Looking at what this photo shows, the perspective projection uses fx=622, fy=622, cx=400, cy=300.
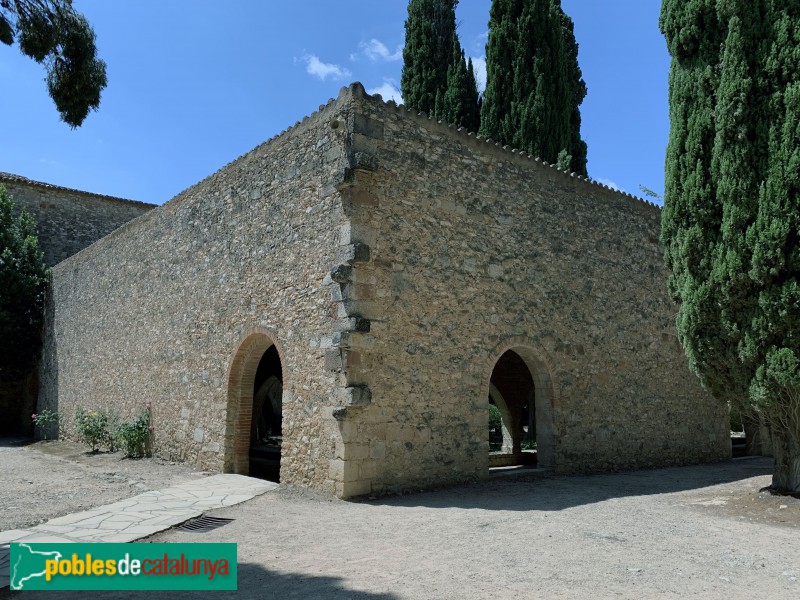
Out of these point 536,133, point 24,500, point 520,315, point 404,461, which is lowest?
point 24,500

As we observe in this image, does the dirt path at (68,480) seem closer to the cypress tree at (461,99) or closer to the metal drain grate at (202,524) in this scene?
the metal drain grate at (202,524)

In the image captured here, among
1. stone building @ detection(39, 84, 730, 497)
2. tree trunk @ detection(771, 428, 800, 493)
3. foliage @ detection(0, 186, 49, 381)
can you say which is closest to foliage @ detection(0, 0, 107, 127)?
stone building @ detection(39, 84, 730, 497)

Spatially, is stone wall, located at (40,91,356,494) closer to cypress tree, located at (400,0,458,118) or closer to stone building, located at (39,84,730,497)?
stone building, located at (39,84,730,497)

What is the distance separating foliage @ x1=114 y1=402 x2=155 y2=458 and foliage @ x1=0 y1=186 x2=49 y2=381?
854 centimetres

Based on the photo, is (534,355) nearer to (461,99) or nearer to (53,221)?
(461,99)

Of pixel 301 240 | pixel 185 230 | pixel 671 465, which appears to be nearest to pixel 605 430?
pixel 671 465

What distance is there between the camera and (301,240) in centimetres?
822

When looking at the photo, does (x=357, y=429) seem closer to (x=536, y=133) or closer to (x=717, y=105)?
(x=717, y=105)

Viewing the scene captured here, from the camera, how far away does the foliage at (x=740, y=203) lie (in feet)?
21.7

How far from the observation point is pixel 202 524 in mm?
6191

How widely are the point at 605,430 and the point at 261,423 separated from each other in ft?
33.0

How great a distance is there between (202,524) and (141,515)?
2.49ft

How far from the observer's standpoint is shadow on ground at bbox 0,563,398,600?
13.1 feet

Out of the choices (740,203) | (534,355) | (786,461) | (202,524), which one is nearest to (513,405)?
(534,355)
